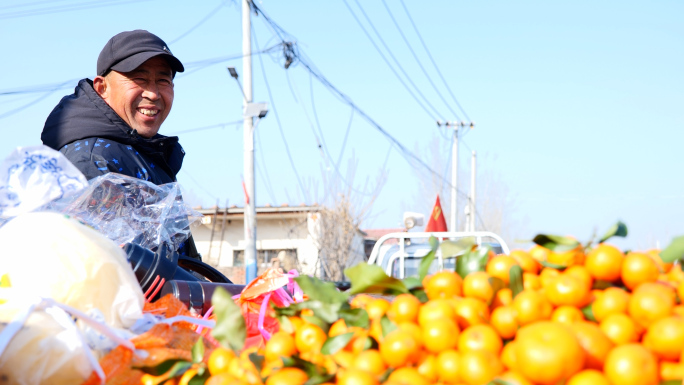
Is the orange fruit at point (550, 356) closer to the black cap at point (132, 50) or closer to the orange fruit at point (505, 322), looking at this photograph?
the orange fruit at point (505, 322)

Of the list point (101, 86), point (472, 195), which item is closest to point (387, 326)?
point (101, 86)

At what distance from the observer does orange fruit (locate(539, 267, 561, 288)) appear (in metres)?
1.13

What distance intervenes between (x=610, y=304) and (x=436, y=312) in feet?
0.97

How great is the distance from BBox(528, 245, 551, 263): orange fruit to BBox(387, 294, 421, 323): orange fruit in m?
0.28

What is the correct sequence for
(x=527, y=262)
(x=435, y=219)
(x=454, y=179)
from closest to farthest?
(x=527, y=262) → (x=435, y=219) → (x=454, y=179)

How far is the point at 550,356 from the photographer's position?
90 centimetres

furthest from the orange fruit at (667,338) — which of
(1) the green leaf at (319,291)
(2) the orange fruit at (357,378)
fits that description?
(1) the green leaf at (319,291)

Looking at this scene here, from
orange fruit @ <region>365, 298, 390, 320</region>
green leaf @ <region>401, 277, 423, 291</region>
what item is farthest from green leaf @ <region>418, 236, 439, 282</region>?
orange fruit @ <region>365, 298, 390, 320</region>

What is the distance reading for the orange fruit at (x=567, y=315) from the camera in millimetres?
1046

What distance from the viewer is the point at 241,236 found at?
20.8m

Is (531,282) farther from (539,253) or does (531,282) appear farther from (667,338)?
(667,338)

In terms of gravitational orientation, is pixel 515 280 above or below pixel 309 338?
above

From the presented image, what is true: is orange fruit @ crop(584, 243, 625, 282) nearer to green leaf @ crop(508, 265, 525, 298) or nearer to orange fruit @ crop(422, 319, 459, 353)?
green leaf @ crop(508, 265, 525, 298)

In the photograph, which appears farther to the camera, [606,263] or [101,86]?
[101,86]
